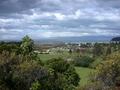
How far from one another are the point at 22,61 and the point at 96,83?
1429 centimetres

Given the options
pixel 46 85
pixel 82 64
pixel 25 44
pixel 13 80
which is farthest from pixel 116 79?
pixel 82 64

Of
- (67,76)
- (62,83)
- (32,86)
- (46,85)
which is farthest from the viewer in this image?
(67,76)

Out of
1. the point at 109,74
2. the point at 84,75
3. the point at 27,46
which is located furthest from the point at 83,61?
the point at 109,74

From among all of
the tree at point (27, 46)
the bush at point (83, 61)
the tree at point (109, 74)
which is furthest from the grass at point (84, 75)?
the bush at point (83, 61)

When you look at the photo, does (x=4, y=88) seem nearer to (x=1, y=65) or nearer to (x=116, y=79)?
(x=1, y=65)

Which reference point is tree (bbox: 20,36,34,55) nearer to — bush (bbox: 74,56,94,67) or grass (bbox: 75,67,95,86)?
grass (bbox: 75,67,95,86)

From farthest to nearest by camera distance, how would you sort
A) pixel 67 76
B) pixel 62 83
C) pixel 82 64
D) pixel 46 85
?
1. pixel 82 64
2. pixel 67 76
3. pixel 62 83
4. pixel 46 85

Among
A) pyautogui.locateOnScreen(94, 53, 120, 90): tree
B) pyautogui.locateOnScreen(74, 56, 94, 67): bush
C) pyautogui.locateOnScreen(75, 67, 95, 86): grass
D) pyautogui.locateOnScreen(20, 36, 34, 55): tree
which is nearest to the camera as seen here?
pyautogui.locateOnScreen(94, 53, 120, 90): tree

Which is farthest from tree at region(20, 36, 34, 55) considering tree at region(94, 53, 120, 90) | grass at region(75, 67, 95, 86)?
tree at region(94, 53, 120, 90)

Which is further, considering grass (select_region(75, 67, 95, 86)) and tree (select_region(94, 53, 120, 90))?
grass (select_region(75, 67, 95, 86))

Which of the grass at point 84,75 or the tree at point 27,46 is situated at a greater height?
the tree at point 27,46

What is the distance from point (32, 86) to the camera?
2084 inches

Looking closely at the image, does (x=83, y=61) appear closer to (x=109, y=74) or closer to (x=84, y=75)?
(x=84, y=75)

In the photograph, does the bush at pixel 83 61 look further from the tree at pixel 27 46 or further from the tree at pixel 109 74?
the tree at pixel 109 74
